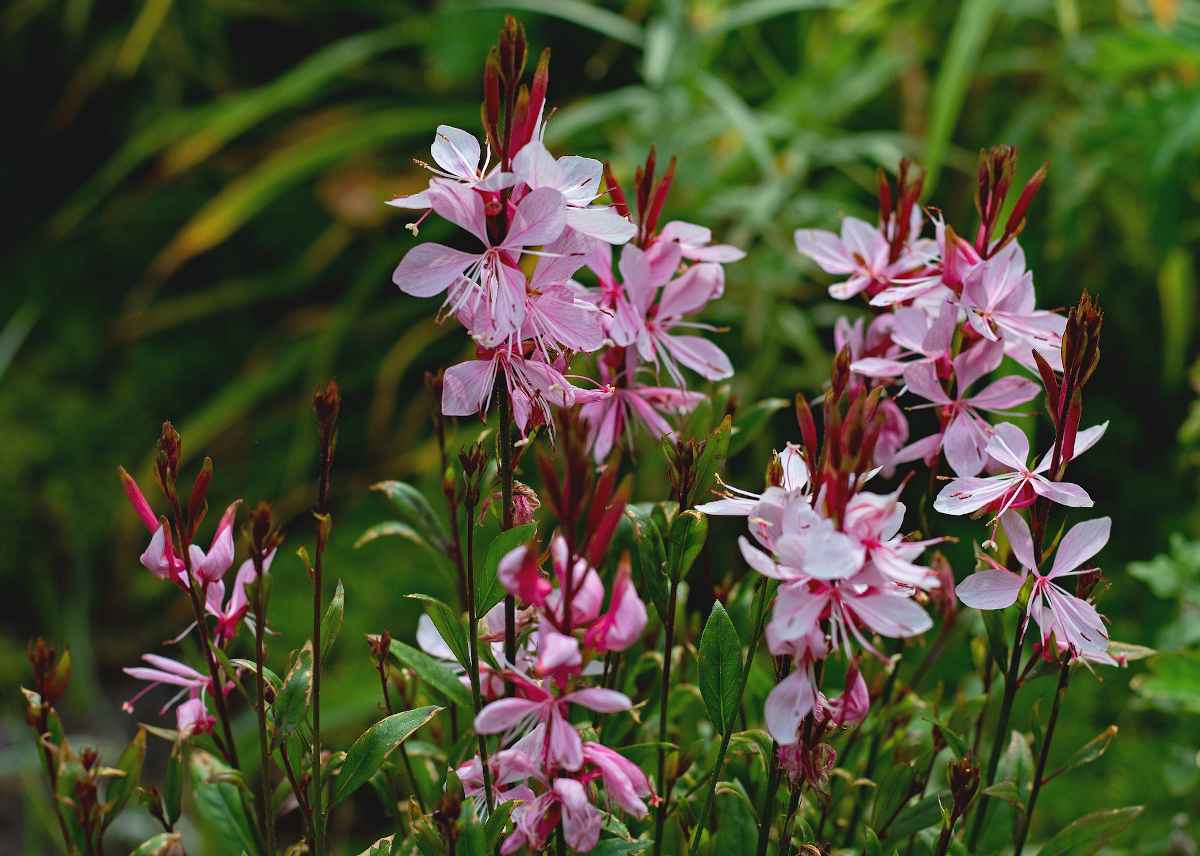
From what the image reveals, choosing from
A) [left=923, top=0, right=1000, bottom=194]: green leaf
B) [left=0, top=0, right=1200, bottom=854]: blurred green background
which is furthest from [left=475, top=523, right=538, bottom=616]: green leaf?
[left=923, top=0, right=1000, bottom=194]: green leaf

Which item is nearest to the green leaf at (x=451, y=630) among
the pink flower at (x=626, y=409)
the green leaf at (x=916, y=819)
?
the pink flower at (x=626, y=409)

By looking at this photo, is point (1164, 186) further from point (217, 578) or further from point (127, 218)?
point (127, 218)

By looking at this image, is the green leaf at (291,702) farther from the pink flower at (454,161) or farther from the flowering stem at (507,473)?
the pink flower at (454,161)

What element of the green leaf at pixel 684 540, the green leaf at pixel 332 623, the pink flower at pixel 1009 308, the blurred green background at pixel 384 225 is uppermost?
the pink flower at pixel 1009 308

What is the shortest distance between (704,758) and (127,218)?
177 cm

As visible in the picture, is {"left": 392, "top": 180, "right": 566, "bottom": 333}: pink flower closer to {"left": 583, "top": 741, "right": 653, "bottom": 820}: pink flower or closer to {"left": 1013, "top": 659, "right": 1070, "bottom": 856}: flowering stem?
{"left": 583, "top": 741, "right": 653, "bottom": 820}: pink flower

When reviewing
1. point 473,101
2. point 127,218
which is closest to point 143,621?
point 127,218

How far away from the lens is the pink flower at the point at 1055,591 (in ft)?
1.41

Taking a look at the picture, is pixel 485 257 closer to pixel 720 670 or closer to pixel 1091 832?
pixel 720 670

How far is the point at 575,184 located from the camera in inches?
16.8

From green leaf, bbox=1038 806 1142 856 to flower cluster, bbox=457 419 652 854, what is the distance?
8.9 inches

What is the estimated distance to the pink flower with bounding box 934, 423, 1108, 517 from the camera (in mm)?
423

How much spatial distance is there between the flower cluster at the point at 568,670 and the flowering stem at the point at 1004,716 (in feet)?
0.53

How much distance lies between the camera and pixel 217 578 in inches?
18.5
